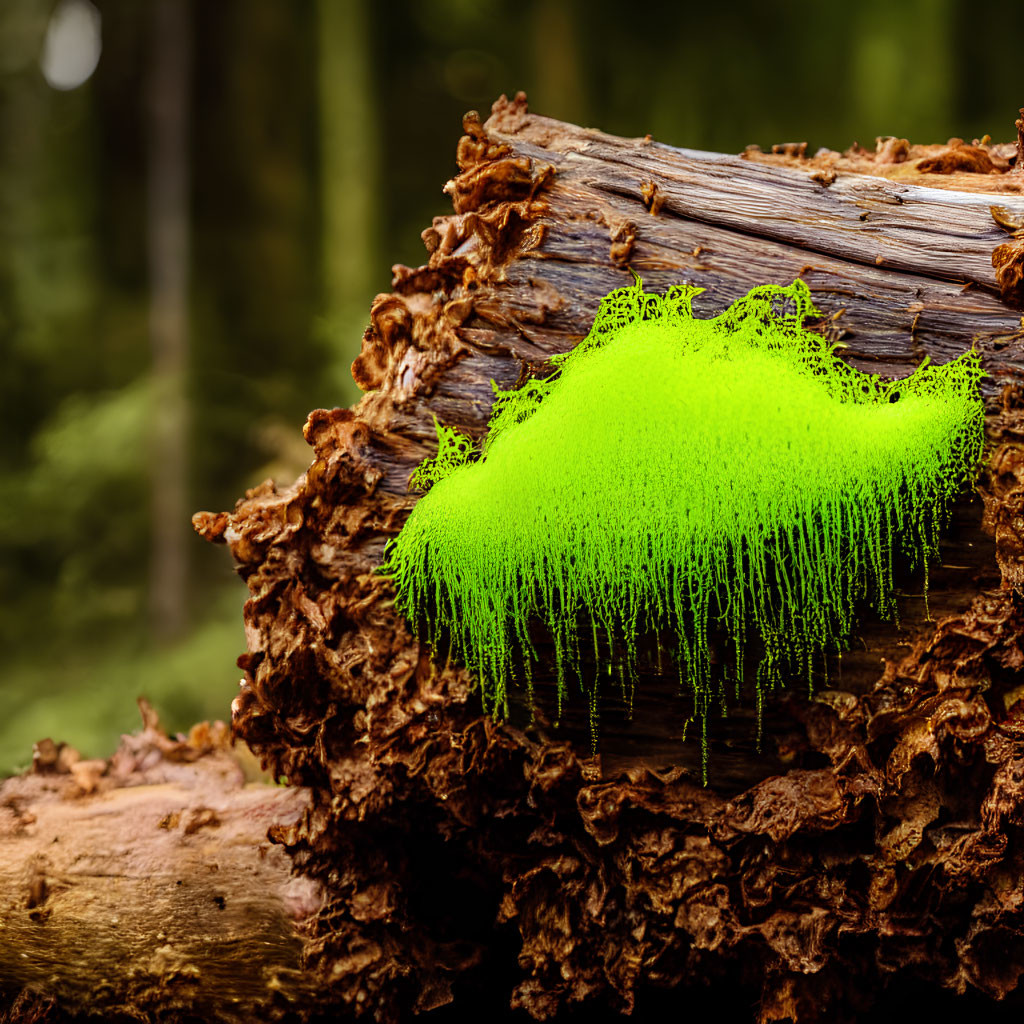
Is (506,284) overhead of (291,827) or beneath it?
overhead

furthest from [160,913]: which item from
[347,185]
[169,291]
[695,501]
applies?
[347,185]

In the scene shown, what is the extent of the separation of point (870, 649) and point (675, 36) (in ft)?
9.65

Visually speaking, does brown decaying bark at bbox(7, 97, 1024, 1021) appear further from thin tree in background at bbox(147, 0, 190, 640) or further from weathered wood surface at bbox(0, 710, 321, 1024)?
thin tree in background at bbox(147, 0, 190, 640)

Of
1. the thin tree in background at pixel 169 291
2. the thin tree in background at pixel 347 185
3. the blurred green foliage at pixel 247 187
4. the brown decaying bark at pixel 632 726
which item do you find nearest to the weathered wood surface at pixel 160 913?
the brown decaying bark at pixel 632 726

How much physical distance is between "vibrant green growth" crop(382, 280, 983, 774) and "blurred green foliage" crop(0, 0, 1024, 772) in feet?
7.12

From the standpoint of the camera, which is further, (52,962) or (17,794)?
(17,794)

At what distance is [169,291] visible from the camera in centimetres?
335

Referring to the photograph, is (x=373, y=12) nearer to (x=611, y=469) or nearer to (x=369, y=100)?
(x=369, y=100)

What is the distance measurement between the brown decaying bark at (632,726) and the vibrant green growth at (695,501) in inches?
2.1

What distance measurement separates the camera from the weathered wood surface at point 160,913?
57.7 inches

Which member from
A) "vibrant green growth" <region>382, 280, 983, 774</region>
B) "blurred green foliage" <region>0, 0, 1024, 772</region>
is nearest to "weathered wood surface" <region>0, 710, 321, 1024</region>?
"vibrant green growth" <region>382, 280, 983, 774</region>

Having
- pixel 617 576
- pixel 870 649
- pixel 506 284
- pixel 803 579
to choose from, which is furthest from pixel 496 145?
pixel 870 649

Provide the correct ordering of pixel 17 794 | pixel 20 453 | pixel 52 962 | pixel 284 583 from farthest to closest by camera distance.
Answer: pixel 20 453
pixel 17 794
pixel 52 962
pixel 284 583

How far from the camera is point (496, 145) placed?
58.2 inches
